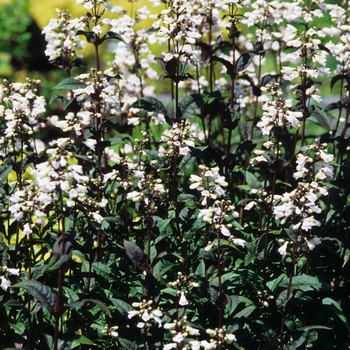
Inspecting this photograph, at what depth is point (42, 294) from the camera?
350 centimetres

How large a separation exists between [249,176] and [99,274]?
1242 millimetres

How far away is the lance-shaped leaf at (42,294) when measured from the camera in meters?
3.47

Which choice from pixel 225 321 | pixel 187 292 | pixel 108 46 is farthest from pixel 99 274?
pixel 108 46

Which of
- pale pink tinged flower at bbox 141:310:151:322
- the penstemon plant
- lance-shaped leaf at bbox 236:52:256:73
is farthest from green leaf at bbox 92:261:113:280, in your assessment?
lance-shaped leaf at bbox 236:52:256:73

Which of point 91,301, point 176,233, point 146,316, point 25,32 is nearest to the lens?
point 91,301

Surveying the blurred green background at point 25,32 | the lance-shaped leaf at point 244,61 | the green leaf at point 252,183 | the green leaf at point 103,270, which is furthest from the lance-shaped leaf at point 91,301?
the blurred green background at point 25,32

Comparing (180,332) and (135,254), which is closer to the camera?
(180,332)

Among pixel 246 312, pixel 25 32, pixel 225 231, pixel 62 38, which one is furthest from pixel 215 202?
pixel 25 32

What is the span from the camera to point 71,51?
520 cm

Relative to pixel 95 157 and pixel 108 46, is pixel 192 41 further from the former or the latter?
pixel 108 46

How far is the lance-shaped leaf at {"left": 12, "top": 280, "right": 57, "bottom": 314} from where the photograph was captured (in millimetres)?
3469

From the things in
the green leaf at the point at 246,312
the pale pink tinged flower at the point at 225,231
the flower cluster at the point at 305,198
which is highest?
the flower cluster at the point at 305,198

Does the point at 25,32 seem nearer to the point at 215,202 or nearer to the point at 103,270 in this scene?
the point at 103,270

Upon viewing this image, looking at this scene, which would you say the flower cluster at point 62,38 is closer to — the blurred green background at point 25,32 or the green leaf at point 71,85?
the green leaf at point 71,85
